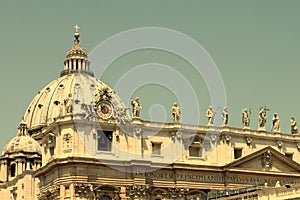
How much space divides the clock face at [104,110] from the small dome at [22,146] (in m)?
45.1

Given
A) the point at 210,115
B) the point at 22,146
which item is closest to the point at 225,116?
the point at 210,115

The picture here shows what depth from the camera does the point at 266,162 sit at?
97375 millimetres

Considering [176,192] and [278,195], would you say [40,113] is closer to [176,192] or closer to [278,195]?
[176,192]

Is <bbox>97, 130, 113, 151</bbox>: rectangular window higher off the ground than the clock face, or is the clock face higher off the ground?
the clock face

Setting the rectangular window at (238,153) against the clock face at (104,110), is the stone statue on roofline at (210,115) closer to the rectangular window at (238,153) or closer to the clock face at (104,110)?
the rectangular window at (238,153)

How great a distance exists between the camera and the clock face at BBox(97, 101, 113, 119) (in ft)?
293

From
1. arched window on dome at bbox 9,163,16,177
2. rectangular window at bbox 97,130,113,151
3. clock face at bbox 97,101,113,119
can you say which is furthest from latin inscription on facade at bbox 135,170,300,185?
arched window on dome at bbox 9,163,16,177

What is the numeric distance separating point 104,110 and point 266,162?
23.7 metres

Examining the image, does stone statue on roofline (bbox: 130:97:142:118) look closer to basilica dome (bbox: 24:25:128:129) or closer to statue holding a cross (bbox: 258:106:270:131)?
statue holding a cross (bbox: 258:106:270:131)

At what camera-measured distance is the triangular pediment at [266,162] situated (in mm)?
95438

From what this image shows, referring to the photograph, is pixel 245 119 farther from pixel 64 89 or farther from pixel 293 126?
pixel 64 89

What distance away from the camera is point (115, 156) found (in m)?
88.4

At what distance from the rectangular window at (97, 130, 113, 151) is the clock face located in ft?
6.52

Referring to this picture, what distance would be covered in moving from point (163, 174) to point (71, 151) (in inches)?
481
